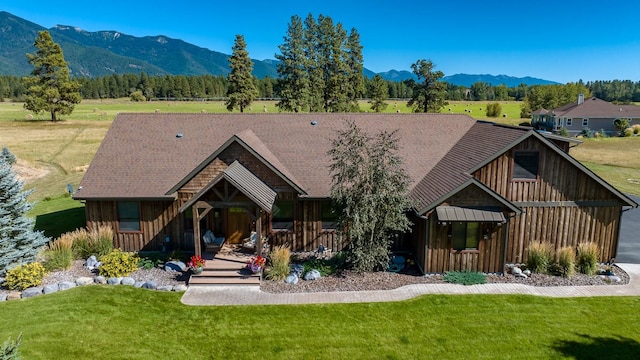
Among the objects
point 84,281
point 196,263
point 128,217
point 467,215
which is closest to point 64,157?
point 128,217

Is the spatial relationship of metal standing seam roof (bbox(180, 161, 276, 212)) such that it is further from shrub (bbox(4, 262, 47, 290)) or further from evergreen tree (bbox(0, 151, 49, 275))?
evergreen tree (bbox(0, 151, 49, 275))

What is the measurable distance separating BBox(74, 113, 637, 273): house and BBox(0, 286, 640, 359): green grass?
306 centimetres

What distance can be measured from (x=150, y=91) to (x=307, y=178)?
134 meters

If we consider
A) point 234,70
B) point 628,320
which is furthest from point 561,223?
point 234,70

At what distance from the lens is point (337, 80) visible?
51.9m

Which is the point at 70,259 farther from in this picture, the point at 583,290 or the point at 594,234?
the point at 594,234

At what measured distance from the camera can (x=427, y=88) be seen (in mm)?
51781

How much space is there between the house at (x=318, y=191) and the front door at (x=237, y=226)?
0.15ft

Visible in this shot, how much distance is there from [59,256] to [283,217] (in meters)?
9.07

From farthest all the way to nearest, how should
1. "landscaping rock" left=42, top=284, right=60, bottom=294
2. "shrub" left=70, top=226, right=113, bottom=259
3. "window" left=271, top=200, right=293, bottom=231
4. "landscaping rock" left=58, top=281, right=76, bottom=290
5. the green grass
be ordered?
"window" left=271, top=200, right=293, bottom=231
"shrub" left=70, top=226, right=113, bottom=259
"landscaping rock" left=58, top=281, right=76, bottom=290
"landscaping rock" left=42, top=284, right=60, bottom=294
the green grass

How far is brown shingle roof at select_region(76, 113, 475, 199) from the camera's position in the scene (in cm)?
1791

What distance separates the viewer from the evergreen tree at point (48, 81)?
60875mm

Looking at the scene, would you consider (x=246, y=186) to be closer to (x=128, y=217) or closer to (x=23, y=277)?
(x=128, y=217)

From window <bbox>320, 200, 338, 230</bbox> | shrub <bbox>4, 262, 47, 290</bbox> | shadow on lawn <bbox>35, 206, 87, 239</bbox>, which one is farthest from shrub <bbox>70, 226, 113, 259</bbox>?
window <bbox>320, 200, 338, 230</bbox>
